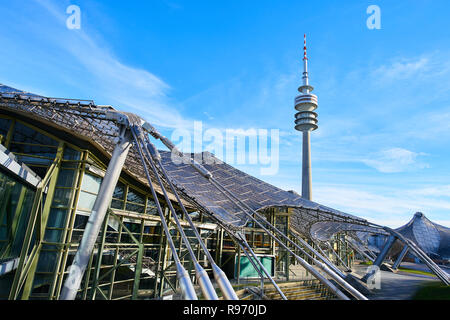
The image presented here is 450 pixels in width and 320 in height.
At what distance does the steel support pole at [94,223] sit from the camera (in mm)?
8359

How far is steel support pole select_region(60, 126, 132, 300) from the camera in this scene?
836 cm

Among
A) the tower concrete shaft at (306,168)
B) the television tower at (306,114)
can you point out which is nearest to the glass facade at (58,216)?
the tower concrete shaft at (306,168)

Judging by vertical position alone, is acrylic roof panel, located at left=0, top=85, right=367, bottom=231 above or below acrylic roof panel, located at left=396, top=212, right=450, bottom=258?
above

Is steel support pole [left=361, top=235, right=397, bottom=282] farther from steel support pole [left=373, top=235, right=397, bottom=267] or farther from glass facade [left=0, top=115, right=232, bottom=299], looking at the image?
glass facade [left=0, top=115, right=232, bottom=299]

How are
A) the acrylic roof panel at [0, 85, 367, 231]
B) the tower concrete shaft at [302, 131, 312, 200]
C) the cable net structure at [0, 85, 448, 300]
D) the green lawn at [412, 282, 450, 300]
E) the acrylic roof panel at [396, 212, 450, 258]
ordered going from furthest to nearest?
the tower concrete shaft at [302, 131, 312, 200], the acrylic roof panel at [396, 212, 450, 258], the green lawn at [412, 282, 450, 300], the acrylic roof panel at [0, 85, 367, 231], the cable net structure at [0, 85, 448, 300]

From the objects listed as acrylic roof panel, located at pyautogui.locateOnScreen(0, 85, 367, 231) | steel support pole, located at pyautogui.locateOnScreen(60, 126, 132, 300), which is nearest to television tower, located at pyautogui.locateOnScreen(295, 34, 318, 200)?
acrylic roof panel, located at pyautogui.locateOnScreen(0, 85, 367, 231)

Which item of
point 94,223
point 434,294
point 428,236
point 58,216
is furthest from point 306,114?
point 94,223

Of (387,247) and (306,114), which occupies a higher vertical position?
(306,114)

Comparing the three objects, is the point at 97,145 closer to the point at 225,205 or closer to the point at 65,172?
the point at 65,172

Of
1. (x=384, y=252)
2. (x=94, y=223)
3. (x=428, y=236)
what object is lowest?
(x=384, y=252)

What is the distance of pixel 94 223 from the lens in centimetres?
954

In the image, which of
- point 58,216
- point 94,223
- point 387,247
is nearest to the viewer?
point 94,223

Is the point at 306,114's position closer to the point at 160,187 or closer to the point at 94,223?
the point at 160,187
